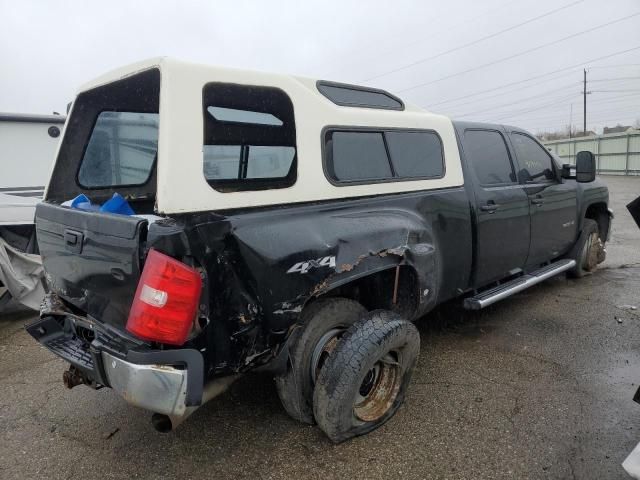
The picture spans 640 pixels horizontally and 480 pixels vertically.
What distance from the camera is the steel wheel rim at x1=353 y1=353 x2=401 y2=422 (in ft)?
9.00

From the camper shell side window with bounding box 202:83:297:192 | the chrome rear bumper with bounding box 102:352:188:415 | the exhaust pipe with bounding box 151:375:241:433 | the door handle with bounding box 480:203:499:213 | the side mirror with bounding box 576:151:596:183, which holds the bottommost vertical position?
the exhaust pipe with bounding box 151:375:241:433

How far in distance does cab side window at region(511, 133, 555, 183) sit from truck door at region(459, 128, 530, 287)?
23 centimetres

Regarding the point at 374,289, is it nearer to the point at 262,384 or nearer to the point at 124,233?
the point at 262,384

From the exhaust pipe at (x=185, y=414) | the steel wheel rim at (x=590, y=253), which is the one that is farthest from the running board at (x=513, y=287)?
the exhaust pipe at (x=185, y=414)

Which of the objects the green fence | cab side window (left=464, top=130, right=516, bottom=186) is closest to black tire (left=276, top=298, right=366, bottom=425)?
→ cab side window (left=464, top=130, right=516, bottom=186)

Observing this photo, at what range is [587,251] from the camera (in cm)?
552

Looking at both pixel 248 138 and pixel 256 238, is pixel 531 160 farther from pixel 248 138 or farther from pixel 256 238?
pixel 256 238

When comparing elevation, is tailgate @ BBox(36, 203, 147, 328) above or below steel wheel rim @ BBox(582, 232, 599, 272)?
above

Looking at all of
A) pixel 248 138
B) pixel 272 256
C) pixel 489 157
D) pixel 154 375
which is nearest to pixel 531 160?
pixel 489 157

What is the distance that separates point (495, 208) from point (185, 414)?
112 inches

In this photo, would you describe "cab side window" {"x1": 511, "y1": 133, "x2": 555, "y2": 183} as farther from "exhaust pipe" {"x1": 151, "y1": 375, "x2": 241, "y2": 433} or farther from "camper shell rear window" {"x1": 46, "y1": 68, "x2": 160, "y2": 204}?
"exhaust pipe" {"x1": 151, "y1": 375, "x2": 241, "y2": 433}

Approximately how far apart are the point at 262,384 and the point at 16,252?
3.15m

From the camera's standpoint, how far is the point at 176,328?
194cm

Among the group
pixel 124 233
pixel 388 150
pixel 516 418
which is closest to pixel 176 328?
pixel 124 233
